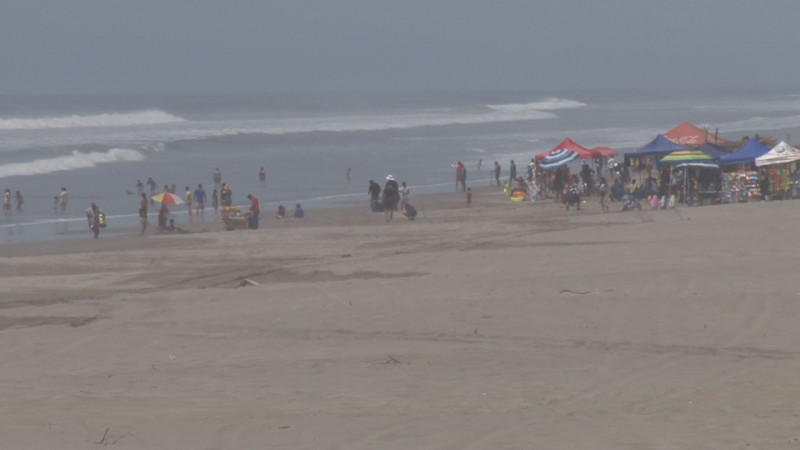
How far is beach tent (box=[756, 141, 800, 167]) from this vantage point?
76.3 ft

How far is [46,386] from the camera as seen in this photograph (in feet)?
28.0

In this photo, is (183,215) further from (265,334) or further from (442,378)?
(442,378)

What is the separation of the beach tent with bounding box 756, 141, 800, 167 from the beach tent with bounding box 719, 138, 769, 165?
25.9 inches

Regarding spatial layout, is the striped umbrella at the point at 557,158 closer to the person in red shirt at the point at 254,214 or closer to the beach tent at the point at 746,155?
the beach tent at the point at 746,155

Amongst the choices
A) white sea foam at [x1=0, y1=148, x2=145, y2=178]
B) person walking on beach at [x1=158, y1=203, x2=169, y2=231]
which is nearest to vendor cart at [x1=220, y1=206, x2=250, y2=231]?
person walking on beach at [x1=158, y1=203, x2=169, y2=231]

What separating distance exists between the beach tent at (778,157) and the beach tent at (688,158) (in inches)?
58.0

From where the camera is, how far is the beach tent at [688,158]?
25.0 meters

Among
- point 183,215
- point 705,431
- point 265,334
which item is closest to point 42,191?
point 183,215

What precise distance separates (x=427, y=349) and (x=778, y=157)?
1637 cm

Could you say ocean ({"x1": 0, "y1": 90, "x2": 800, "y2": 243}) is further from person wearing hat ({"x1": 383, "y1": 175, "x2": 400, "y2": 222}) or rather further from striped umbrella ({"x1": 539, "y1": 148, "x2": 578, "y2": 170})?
striped umbrella ({"x1": 539, "y1": 148, "x2": 578, "y2": 170})

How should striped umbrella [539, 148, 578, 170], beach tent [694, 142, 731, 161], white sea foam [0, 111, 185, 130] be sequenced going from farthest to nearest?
white sea foam [0, 111, 185, 130] → striped umbrella [539, 148, 578, 170] → beach tent [694, 142, 731, 161]

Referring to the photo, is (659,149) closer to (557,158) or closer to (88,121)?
(557,158)

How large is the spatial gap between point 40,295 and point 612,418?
9.52 metres

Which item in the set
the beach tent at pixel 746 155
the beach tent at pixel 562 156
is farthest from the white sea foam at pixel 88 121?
the beach tent at pixel 746 155
